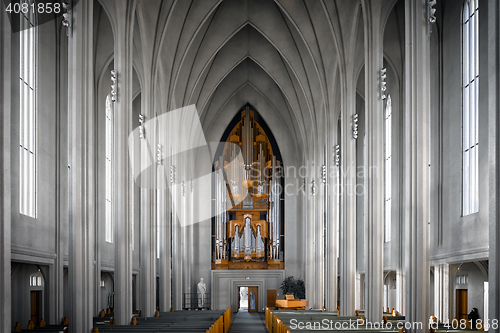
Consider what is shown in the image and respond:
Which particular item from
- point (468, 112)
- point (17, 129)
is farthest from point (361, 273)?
point (17, 129)

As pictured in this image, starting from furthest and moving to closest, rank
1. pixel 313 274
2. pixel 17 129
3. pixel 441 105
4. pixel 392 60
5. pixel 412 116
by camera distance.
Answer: pixel 313 274 < pixel 392 60 < pixel 441 105 < pixel 17 129 < pixel 412 116

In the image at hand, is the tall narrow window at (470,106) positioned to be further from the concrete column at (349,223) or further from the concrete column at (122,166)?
the concrete column at (122,166)

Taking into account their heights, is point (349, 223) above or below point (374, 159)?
below

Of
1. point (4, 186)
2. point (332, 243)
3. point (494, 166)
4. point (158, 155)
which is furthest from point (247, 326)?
point (494, 166)

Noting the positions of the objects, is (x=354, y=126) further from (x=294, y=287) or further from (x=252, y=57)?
(x=294, y=287)

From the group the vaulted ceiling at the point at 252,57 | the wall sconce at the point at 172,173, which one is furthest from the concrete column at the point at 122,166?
the wall sconce at the point at 172,173

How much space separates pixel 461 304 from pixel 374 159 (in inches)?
210

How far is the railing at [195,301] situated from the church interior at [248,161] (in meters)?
0.09

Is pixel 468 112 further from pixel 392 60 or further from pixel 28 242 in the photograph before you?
pixel 28 242

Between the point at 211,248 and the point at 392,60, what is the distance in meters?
17.0

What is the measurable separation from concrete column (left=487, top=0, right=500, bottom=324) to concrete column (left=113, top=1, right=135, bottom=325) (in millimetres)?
10511

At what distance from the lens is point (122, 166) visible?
1576 centimetres

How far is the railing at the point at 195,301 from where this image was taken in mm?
30938

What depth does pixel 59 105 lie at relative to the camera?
17141 millimetres
